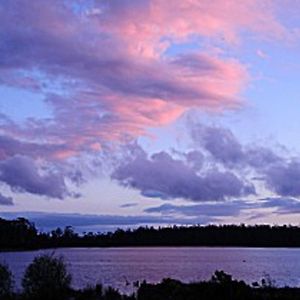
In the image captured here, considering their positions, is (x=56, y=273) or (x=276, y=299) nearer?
(x=276, y=299)

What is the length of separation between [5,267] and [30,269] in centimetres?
160

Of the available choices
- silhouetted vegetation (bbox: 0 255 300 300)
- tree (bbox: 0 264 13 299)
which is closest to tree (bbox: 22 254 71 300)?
silhouetted vegetation (bbox: 0 255 300 300)

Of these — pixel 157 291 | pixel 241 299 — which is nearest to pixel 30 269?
pixel 157 291

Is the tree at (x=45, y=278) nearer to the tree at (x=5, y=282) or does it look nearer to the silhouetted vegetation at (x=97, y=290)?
the silhouetted vegetation at (x=97, y=290)

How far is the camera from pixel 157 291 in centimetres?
4156

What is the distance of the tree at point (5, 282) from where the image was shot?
Result: 130 feet

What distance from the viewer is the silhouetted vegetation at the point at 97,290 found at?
3509cm

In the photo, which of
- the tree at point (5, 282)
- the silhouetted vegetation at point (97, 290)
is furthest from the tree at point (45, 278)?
the tree at point (5, 282)

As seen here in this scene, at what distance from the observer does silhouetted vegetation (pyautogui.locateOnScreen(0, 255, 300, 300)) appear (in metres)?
35.1

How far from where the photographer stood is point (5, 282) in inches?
1582

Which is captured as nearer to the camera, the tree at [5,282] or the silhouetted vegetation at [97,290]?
the silhouetted vegetation at [97,290]

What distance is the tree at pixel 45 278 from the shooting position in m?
39.6

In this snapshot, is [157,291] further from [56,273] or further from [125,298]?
[56,273]

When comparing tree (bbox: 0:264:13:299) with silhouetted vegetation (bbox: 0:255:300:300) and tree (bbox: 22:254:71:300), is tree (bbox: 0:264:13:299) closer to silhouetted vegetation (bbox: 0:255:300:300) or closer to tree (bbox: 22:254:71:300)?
silhouetted vegetation (bbox: 0:255:300:300)
